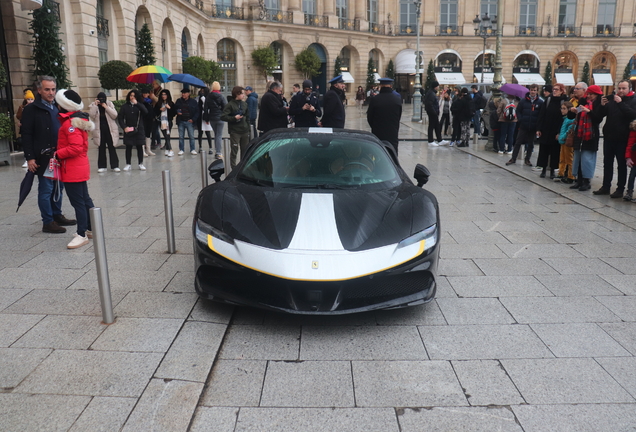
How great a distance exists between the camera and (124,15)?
23.7 m

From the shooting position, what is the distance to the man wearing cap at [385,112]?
10.8 meters

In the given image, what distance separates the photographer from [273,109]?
11.4 metres

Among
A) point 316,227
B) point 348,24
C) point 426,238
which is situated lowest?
point 426,238

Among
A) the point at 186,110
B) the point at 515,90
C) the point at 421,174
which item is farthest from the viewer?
the point at 186,110

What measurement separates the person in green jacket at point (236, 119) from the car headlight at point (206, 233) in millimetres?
8291

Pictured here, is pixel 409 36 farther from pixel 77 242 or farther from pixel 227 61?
pixel 77 242

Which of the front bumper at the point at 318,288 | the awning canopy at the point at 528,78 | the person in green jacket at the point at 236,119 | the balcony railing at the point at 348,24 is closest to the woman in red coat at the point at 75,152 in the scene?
the front bumper at the point at 318,288

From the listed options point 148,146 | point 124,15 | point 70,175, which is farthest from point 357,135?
point 124,15

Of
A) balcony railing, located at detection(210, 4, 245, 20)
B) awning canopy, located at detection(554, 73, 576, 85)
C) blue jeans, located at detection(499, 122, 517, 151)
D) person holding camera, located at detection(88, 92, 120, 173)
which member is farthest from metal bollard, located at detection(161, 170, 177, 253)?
awning canopy, located at detection(554, 73, 576, 85)

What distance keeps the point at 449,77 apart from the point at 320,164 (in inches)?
2113

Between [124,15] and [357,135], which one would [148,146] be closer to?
[124,15]

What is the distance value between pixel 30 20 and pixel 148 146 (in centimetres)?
504

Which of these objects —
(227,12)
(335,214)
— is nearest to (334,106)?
(335,214)

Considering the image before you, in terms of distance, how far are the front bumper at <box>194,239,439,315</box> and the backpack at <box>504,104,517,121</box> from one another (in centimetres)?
1175
